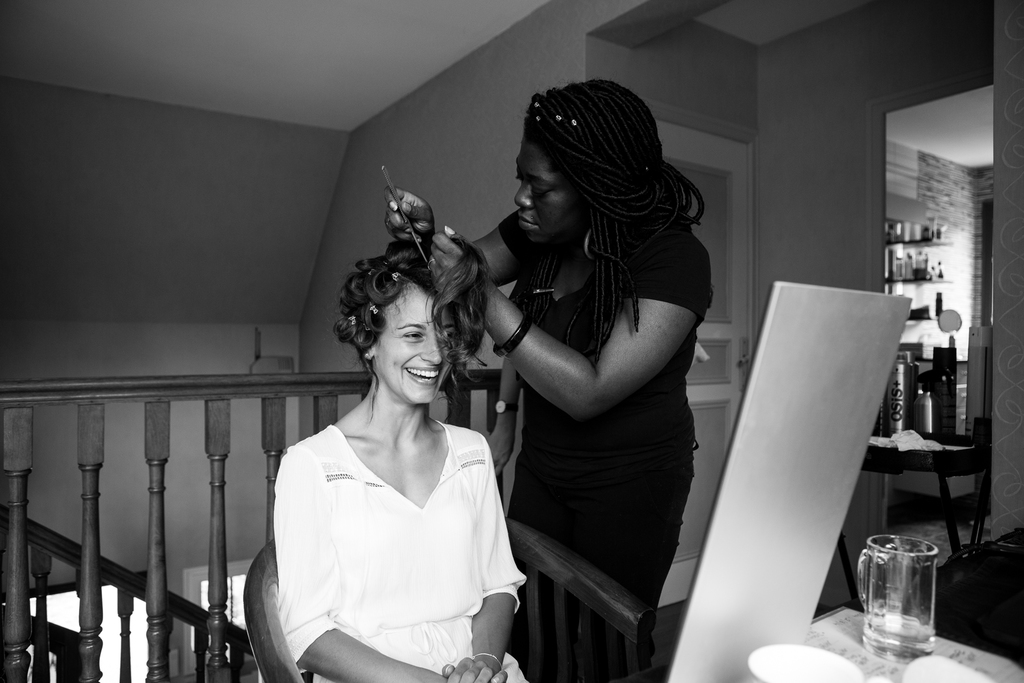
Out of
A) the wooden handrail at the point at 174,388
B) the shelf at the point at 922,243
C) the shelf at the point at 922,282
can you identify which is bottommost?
the wooden handrail at the point at 174,388

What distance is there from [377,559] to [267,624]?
22 centimetres

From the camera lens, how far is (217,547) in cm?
194

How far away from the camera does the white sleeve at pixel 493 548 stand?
4.33 feet

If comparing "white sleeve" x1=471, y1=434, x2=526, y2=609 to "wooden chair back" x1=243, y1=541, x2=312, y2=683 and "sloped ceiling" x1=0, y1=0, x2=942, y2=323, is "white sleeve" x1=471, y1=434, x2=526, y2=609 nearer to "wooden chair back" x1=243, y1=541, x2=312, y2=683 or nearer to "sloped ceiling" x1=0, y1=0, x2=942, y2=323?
"wooden chair back" x1=243, y1=541, x2=312, y2=683

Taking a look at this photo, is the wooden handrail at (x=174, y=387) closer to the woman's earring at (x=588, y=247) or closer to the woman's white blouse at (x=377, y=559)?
the woman's white blouse at (x=377, y=559)

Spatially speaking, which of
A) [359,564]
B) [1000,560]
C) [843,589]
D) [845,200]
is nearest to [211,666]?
[359,564]

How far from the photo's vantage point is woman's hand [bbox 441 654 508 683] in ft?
3.53

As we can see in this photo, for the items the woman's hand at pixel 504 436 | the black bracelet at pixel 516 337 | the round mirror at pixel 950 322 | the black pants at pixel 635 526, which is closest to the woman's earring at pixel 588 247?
the black bracelet at pixel 516 337

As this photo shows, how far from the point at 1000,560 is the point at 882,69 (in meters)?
2.88

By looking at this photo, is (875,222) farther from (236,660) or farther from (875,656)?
(236,660)

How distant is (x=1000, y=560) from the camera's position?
109 cm

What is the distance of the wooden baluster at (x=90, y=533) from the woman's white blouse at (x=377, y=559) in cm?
82

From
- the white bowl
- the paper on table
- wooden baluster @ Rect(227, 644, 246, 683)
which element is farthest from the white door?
the white bowl

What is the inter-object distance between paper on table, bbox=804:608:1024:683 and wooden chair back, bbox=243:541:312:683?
2.14 ft
